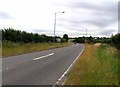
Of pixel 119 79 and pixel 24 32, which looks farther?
pixel 24 32

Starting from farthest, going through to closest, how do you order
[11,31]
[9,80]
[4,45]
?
[11,31], [4,45], [9,80]

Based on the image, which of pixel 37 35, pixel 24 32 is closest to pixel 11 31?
pixel 24 32

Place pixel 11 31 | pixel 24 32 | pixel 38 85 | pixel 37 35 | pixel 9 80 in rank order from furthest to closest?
pixel 37 35 → pixel 24 32 → pixel 11 31 → pixel 9 80 → pixel 38 85

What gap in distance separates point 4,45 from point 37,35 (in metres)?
56.5

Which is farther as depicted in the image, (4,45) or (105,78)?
(4,45)

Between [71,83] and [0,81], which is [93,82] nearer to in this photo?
[71,83]

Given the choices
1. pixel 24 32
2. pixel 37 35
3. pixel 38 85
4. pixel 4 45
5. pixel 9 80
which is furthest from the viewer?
pixel 37 35

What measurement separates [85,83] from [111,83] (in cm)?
100

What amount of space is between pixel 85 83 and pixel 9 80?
312 centimetres

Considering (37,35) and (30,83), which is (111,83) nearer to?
(30,83)

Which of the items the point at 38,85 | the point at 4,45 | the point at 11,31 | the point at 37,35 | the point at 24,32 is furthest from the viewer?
the point at 37,35

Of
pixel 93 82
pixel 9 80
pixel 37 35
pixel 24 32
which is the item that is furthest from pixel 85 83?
pixel 37 35

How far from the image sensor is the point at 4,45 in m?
39.0

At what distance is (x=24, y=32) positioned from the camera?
81.6 meters
